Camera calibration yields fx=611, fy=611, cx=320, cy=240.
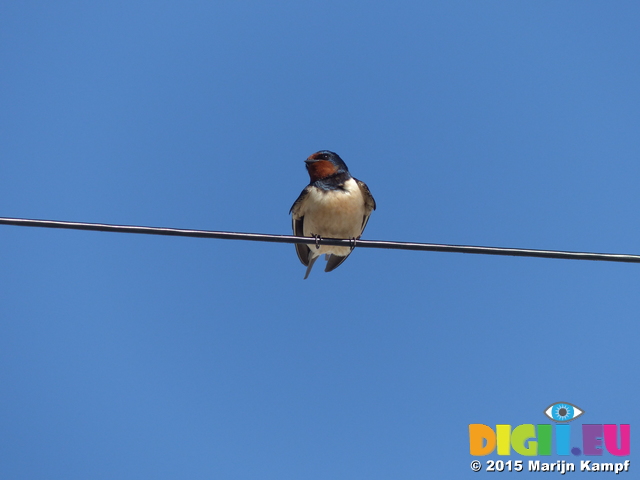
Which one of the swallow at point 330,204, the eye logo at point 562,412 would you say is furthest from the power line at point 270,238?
the eye logo at point 562,412

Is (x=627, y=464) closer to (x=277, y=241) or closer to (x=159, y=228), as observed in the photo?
(x=277, y=241)

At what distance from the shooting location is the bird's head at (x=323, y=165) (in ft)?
25.7

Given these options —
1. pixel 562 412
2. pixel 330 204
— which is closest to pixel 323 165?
pixel 330 204

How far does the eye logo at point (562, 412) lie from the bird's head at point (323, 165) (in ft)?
15.1

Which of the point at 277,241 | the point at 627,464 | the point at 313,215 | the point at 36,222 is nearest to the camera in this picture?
the point at 36,222

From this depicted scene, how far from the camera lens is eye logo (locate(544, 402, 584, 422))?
8.77 meters

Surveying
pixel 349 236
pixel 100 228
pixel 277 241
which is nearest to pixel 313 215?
pixel 349 236

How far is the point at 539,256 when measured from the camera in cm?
425

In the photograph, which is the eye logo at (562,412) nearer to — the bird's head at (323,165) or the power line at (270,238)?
the bird's head at (323,165)

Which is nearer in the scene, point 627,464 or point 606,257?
point 606,257

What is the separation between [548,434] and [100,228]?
687 cm

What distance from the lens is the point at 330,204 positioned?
7.37 meters

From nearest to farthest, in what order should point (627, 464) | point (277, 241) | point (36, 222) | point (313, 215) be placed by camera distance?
point (36, 222), point (277, 241), point (313, 215), point (627, 464)

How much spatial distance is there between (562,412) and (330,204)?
187 inches
